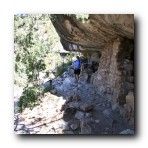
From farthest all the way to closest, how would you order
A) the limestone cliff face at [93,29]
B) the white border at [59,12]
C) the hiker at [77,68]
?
the hiker at [77,68] → the limestone cliff face at [93,29] → the white border at [59,12]

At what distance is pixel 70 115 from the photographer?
4176 mm

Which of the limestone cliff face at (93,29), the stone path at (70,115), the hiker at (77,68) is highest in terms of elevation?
the limestone cliff face at (93,29)

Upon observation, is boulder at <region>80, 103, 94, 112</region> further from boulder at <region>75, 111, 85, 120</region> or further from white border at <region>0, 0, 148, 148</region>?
white border at <region>0, 0, 148, 148</region>

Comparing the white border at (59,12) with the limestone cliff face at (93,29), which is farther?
the limestone cliff face at (93,29)

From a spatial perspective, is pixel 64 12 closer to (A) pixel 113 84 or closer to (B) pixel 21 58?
(B) pixel 21 58

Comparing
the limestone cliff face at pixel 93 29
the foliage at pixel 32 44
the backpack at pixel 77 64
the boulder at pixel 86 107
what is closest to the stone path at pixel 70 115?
the boulder at pixel 86 107

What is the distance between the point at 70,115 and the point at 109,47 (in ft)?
3.77

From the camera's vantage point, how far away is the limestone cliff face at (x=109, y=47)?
4.12 meters

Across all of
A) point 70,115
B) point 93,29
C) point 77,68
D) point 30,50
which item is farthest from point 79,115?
point 93,29

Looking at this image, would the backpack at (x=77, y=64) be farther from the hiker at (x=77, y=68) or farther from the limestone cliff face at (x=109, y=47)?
the limestone cliff face at (x=109, y=47)

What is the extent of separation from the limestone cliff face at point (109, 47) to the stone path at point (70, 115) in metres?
0.15

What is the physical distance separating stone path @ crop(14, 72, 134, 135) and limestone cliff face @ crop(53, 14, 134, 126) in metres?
0.15

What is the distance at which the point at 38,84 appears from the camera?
161 inches
